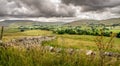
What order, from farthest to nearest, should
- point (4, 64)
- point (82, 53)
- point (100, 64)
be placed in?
point (82, 53) < point (4, 64) < point (100, 64)

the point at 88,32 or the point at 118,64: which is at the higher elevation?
the point at 118,64

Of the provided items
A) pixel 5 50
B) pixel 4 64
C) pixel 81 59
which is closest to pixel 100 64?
pixel 81 59

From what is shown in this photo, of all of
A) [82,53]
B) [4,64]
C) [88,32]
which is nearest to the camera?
[4,64]

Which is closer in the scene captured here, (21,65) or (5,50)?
(21,65)

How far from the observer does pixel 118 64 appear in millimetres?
5820

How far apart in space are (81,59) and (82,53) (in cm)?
52

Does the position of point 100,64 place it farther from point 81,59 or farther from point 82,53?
point 82,53

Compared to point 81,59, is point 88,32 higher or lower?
lower

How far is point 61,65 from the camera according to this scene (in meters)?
5.66

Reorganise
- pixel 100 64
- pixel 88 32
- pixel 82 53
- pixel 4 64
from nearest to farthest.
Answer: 1. pixel 100 64
2. pixel 4 64
3. pixel 82 53
4. pixel 88 32

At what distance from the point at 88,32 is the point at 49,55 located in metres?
107

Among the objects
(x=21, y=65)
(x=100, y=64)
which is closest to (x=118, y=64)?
(x=100, y=64)

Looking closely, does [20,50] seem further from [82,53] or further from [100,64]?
[100,64]

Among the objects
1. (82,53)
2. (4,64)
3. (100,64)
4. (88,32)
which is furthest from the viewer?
(88,32)
